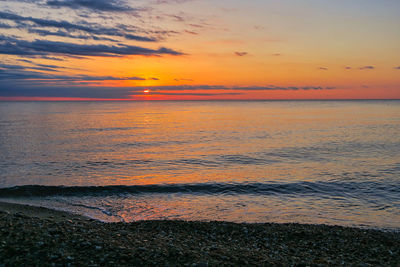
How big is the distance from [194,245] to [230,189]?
11218 millimetres

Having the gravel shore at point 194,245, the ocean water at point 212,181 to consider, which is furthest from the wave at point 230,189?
the gravel shore at point 194,245

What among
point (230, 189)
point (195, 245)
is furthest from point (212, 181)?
point (195, 245)

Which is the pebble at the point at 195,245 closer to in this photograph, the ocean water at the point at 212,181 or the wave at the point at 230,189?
the ocean water at the point at 212,181

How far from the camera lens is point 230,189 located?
21.7m

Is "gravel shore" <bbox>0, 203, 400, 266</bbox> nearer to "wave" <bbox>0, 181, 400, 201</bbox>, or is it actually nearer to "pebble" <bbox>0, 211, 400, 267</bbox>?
"pebble" <bbox>0, 211, 400, 267</bbox>

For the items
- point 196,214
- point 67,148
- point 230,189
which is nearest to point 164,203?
point 196,214

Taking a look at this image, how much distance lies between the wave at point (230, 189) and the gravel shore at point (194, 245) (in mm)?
7030

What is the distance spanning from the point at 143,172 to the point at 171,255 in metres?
18.4

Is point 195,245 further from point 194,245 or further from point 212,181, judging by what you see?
point 212,181

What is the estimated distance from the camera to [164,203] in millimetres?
18969

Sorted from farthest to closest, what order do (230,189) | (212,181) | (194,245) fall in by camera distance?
(212,181) < (230,189) < (194,245)

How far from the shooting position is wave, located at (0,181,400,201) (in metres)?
20.6

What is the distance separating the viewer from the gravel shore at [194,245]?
8.55 metres

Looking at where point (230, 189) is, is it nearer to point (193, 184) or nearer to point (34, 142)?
point (193, 184)
